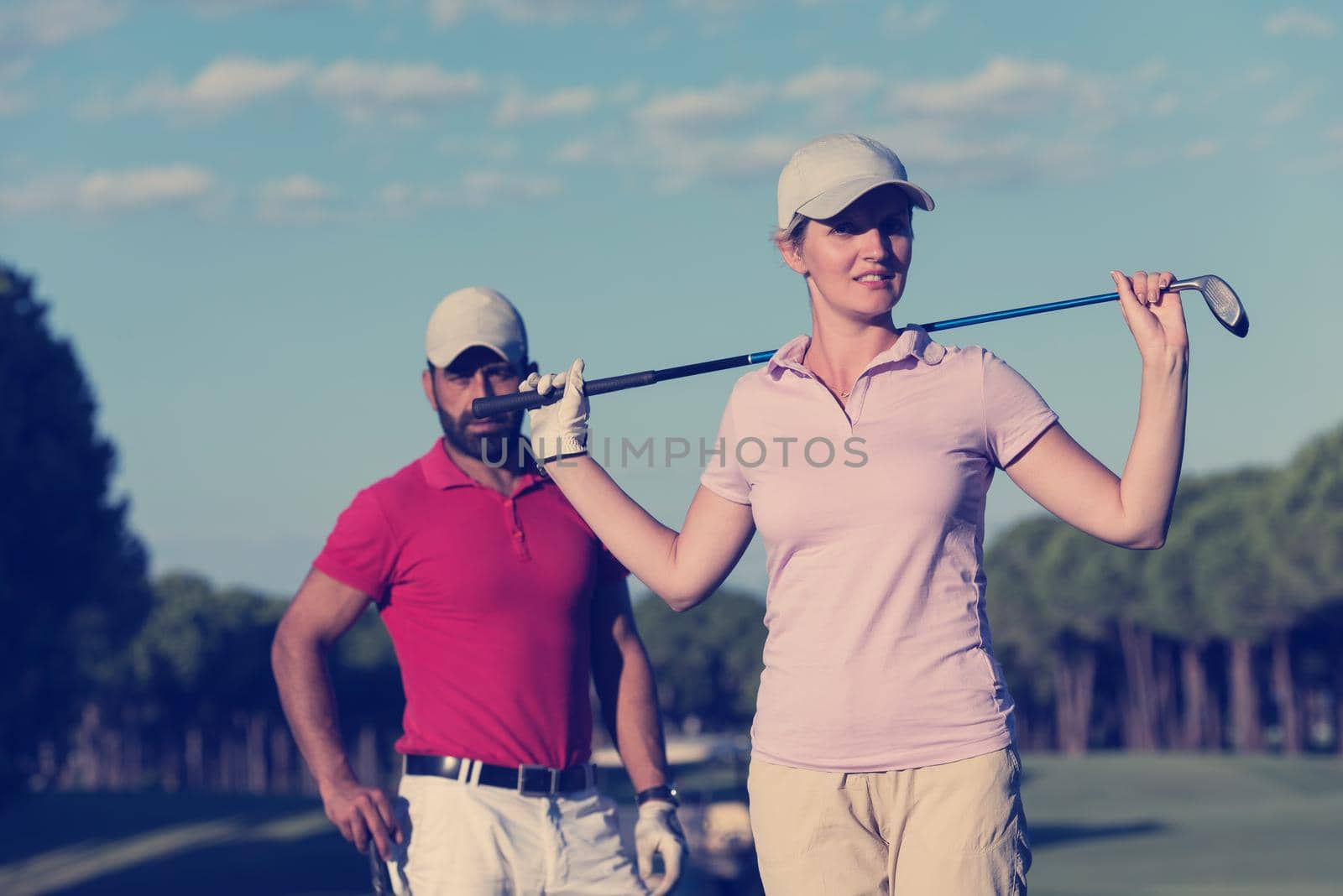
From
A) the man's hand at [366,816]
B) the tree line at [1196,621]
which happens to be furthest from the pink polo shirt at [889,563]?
the tree line at [1196,621]

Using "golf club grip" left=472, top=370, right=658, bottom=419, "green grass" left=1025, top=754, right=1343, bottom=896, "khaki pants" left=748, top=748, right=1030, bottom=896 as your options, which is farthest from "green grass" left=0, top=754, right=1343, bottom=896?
"khaki pants" left=748, top=748, right=1030, bottom=896

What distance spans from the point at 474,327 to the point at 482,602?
0.97 m

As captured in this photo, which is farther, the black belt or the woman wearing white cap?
the black belt

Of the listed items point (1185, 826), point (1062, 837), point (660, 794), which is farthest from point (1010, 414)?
point (1185, 826)

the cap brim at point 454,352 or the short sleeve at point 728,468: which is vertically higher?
the cap brim at point 454,352

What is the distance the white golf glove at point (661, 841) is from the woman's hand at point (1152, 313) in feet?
8.26

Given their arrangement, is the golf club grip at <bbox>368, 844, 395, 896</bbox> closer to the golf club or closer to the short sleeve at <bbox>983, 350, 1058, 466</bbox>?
the golf club

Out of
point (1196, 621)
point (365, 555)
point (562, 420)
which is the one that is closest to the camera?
point (562, 420)

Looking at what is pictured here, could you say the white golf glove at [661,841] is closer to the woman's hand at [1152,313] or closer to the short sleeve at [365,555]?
the short sleeve at [365,555]

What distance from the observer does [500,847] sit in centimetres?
583

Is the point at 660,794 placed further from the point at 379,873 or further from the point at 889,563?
the point at 889,563

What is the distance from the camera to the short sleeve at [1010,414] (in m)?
4.03

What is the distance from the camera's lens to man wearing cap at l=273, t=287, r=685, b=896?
5.89 m

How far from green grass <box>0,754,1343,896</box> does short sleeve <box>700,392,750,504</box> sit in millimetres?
20529
